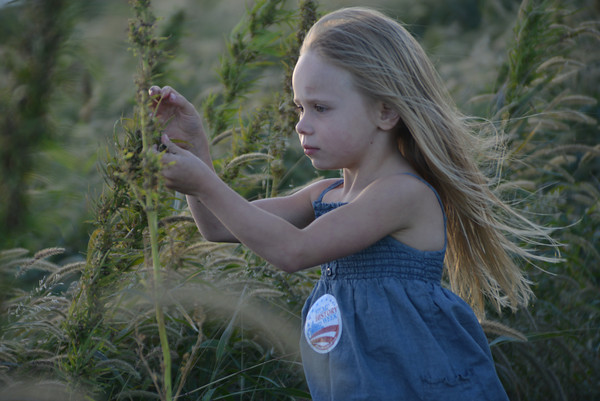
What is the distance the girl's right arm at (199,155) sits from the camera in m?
1.89

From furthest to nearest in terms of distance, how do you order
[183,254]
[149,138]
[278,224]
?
[183,254], [278,224], [149,138]

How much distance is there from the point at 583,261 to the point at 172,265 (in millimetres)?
2289

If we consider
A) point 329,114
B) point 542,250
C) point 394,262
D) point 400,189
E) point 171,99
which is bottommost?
point 542,250

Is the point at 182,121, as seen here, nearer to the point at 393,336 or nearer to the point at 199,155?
the point at 199,155

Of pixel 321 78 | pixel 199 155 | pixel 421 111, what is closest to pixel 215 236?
pixel 199 155

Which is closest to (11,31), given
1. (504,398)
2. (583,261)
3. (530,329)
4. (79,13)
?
(79,13)

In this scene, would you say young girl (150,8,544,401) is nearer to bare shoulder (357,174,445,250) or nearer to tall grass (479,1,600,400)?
bare shoulder (357,174,445,250)

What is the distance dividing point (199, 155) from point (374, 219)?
589 mm

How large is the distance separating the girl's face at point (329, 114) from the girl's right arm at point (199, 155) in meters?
0.32

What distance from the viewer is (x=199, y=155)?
6.73 ft

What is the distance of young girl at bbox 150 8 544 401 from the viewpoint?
1.88 metres

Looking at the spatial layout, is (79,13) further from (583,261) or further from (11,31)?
(583,261)

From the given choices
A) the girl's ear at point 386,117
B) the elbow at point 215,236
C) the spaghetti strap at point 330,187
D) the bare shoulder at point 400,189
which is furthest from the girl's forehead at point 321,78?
the elbow at point 215,236

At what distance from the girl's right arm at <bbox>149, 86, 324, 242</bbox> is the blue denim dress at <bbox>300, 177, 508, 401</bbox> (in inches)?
11.3
